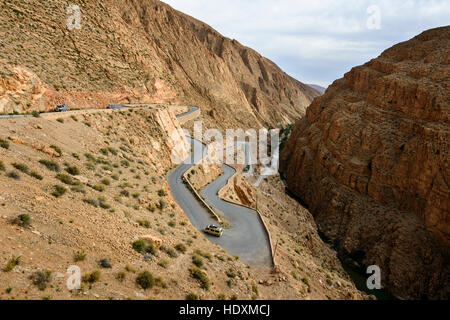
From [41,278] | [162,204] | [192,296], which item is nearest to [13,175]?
[41,278]

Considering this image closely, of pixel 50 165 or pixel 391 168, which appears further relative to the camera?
pixel 391 168

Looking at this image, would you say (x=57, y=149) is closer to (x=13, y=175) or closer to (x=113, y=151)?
(x=13, y=175)

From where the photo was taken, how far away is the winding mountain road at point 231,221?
50.5ft

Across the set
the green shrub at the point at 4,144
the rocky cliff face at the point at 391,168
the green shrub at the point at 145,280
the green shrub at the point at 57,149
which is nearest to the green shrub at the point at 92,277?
the green shrub at the point at 145,280

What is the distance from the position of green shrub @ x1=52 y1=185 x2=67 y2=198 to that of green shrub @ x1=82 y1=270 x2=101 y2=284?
14.0ft

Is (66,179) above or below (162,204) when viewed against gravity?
above

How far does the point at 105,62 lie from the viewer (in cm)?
3631

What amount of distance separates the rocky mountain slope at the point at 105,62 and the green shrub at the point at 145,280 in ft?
57.7

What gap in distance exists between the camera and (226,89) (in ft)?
273

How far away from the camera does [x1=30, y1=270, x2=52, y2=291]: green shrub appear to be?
7.22 m

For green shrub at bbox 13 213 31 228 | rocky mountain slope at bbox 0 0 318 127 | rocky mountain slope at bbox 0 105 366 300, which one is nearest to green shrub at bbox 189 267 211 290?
rocky mountain slope at bbox 0 105 366 300

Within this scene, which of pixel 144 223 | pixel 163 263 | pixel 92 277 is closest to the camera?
pixel 92 277

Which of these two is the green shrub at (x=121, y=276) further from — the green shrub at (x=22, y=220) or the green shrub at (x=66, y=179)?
the green shrub at (x=66, y=179)

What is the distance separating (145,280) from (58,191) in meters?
5.55
